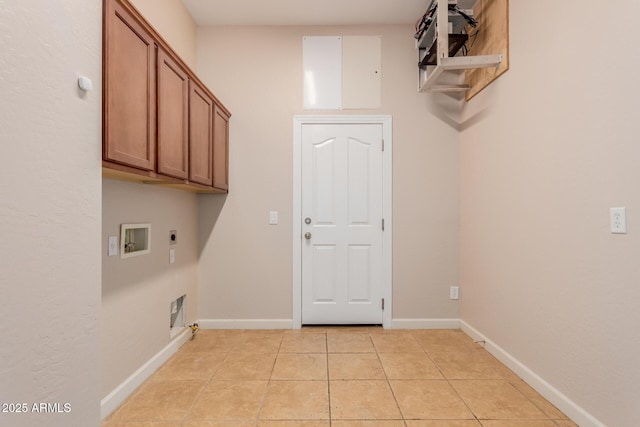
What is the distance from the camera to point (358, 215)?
306 cm

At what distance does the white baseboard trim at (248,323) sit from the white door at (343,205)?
199 millimetres

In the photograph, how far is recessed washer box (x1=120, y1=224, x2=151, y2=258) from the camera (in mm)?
1851

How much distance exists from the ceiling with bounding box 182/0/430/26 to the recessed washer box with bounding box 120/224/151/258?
2.06 m

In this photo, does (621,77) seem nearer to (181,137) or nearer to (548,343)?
(548,343)

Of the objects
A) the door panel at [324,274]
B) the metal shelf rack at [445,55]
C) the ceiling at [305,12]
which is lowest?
the door panel at [324,274]

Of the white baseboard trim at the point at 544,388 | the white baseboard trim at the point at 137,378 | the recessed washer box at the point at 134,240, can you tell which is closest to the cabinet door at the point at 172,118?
the recessed washer box at the point at 134,240

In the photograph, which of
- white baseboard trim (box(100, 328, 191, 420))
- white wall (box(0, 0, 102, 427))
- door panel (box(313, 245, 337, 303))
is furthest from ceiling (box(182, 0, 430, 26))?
white baseboard trim (box(100, 328, 191, 420))

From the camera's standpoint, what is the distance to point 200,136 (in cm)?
233

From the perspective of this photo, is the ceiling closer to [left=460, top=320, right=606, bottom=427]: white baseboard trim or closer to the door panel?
the door panel

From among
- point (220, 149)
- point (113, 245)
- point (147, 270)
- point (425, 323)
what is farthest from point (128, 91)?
point (425, 323)

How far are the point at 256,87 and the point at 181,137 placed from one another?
1.31m

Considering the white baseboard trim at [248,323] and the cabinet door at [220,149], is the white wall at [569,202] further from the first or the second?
the cabinet door at [220,149]

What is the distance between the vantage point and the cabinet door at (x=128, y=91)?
1.30 meters

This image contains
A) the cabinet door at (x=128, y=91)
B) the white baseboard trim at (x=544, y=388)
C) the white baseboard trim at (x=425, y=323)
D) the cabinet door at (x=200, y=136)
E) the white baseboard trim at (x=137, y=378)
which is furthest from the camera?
the white baseboard trim at (x=425, y=323)
